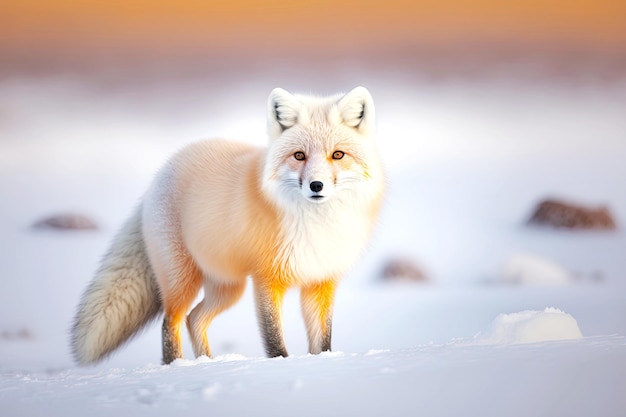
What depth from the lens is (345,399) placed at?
2.95 m

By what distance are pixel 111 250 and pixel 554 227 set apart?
2.85m

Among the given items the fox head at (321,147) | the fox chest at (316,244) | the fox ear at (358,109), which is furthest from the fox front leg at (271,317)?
the fox ear at (358,109)

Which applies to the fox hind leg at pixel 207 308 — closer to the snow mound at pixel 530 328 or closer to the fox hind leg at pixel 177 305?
the fox hind leg at pixel 177 305

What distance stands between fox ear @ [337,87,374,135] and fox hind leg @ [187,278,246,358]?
1241 millimetres

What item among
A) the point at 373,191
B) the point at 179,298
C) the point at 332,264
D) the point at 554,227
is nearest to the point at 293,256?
the point at 332,264

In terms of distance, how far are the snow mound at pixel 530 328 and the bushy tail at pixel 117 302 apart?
1.89 meters

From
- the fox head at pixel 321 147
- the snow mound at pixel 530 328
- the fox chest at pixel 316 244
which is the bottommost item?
the snow mound at pixel 530 328

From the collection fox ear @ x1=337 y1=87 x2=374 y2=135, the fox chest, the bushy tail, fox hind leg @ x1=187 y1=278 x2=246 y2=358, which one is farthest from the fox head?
the bushy tail

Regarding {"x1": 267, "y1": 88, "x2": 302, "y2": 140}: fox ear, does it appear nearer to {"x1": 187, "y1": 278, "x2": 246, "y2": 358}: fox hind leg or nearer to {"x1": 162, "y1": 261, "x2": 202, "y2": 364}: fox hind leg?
{"x1": 162, "y1": 261, "x2": 202, "y2": 364}: fox hind leg

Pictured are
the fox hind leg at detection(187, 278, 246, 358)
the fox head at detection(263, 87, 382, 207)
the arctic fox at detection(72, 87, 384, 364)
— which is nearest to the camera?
the fox head at detection(263, 87, 382, 207)

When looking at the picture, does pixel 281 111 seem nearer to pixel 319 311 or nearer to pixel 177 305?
pixel 319 311

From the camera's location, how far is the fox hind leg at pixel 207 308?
174 inches

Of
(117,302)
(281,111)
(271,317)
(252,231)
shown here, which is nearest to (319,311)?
(271,317)

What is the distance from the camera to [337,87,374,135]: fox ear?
3.66 m
